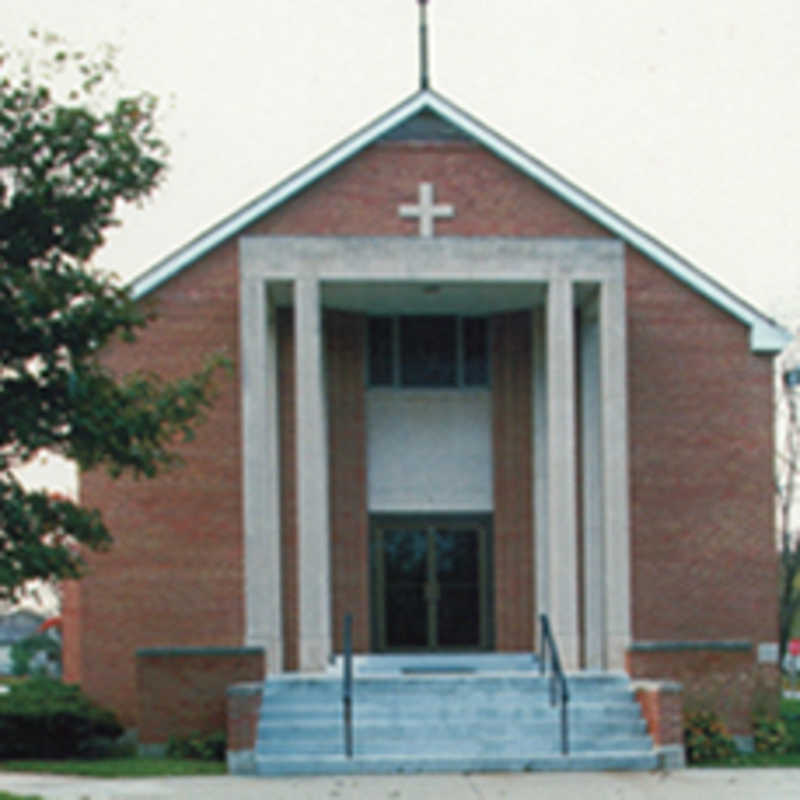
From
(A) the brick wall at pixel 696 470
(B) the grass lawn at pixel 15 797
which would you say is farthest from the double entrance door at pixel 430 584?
(B) the grass lawn at pixel 15 797

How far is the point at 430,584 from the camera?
22609mm

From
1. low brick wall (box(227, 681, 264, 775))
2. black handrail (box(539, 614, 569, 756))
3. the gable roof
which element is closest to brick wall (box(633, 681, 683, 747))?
black handrail (box(539, 614, 569, 756))

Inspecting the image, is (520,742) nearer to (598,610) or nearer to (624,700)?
(624,700)

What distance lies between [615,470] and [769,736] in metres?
4.19

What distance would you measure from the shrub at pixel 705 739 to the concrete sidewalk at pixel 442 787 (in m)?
1.61

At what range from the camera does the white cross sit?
2169cm

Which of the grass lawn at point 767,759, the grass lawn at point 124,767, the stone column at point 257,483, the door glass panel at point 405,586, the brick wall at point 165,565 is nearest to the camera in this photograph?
the grass lawn at point 124,767

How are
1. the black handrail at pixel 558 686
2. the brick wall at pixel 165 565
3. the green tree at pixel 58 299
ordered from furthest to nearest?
the brick wall at pixel 165 565, the black handrail at pixel 558 686, the green tree at pixel 58 299

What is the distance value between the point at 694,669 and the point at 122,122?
35.8ft

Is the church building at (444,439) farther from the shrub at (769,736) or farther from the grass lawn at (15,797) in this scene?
the grass lawn at (15,797)

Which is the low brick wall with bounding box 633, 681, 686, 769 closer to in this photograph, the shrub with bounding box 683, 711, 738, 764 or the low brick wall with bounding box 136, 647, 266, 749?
the shrub with bounding box 683, 711, 738, 764

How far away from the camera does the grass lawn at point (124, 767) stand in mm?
16359

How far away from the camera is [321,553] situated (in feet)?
62.9

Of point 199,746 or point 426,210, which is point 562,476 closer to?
point 426,210
